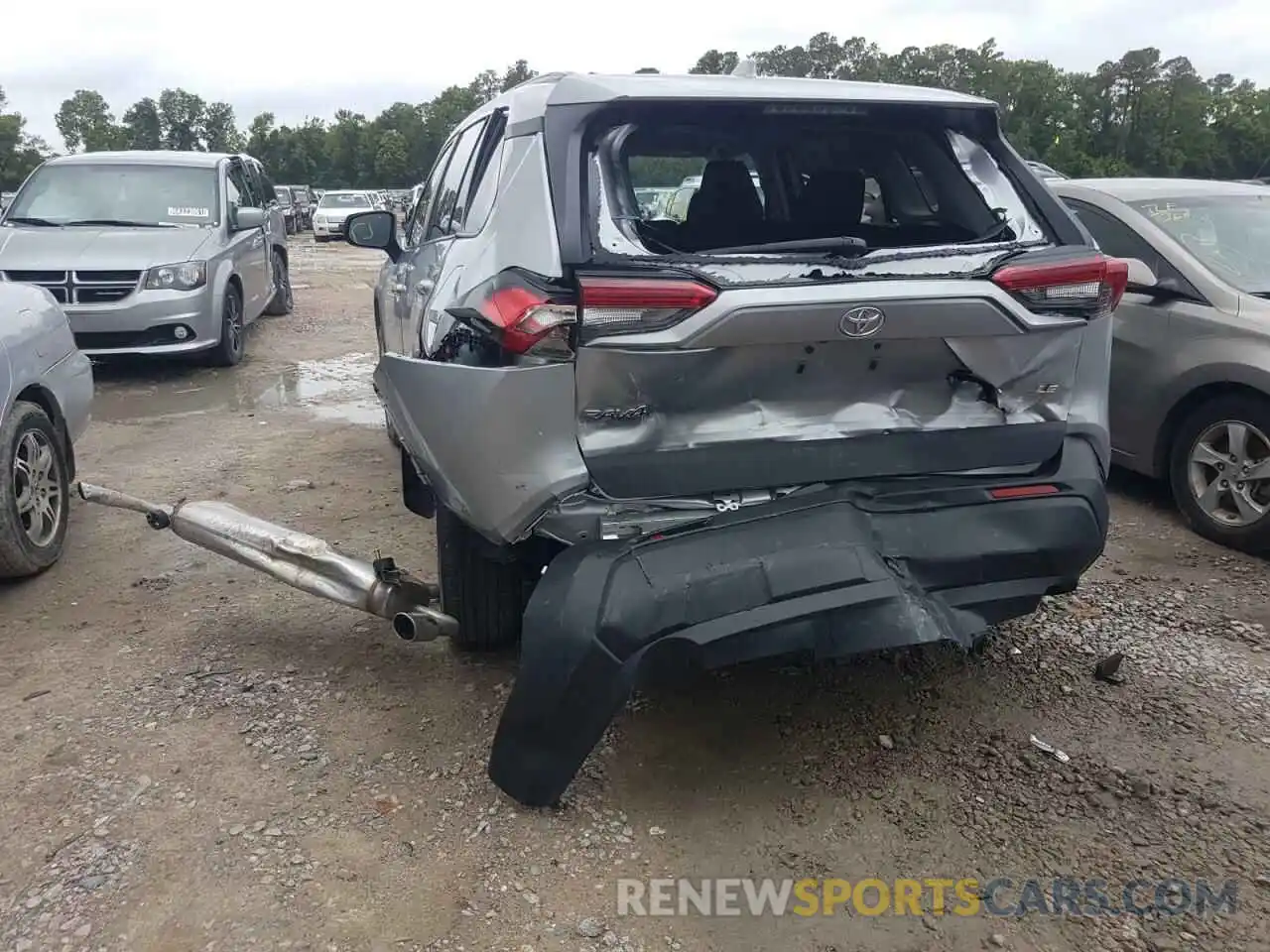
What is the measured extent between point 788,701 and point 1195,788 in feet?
3.77

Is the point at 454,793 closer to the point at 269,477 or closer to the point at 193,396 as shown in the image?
the point at 269,477

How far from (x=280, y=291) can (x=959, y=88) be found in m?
17.6

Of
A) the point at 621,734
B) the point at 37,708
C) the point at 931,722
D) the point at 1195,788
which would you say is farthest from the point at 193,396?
the point at 1195,788

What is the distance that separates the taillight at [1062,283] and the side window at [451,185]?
6.39 ft

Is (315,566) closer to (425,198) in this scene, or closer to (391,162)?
(425,198)

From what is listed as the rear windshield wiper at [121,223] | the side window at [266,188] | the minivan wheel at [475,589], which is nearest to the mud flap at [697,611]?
the minivan wheel at [475,589]

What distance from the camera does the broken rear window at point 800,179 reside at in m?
2.79

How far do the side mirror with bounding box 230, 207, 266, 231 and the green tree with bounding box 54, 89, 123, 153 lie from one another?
88.9 m

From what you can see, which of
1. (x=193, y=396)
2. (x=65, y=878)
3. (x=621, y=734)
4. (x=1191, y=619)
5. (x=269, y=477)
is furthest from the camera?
(x=193, y=396)

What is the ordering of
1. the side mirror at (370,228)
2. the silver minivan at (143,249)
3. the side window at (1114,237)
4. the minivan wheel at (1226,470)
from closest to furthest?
the minivan wheel at (1226,470), the side mirror at (370,228), the side window at (1114,237), the silver minivan at (143,249)

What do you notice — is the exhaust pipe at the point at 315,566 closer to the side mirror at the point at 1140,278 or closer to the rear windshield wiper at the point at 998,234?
→ the rear windshield wiper at the point at 998,234

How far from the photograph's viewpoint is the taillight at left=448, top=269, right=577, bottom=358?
251 centimetres

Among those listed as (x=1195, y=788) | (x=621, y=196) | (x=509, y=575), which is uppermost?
(x=621, y=196)

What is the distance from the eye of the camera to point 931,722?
10.5 ft
